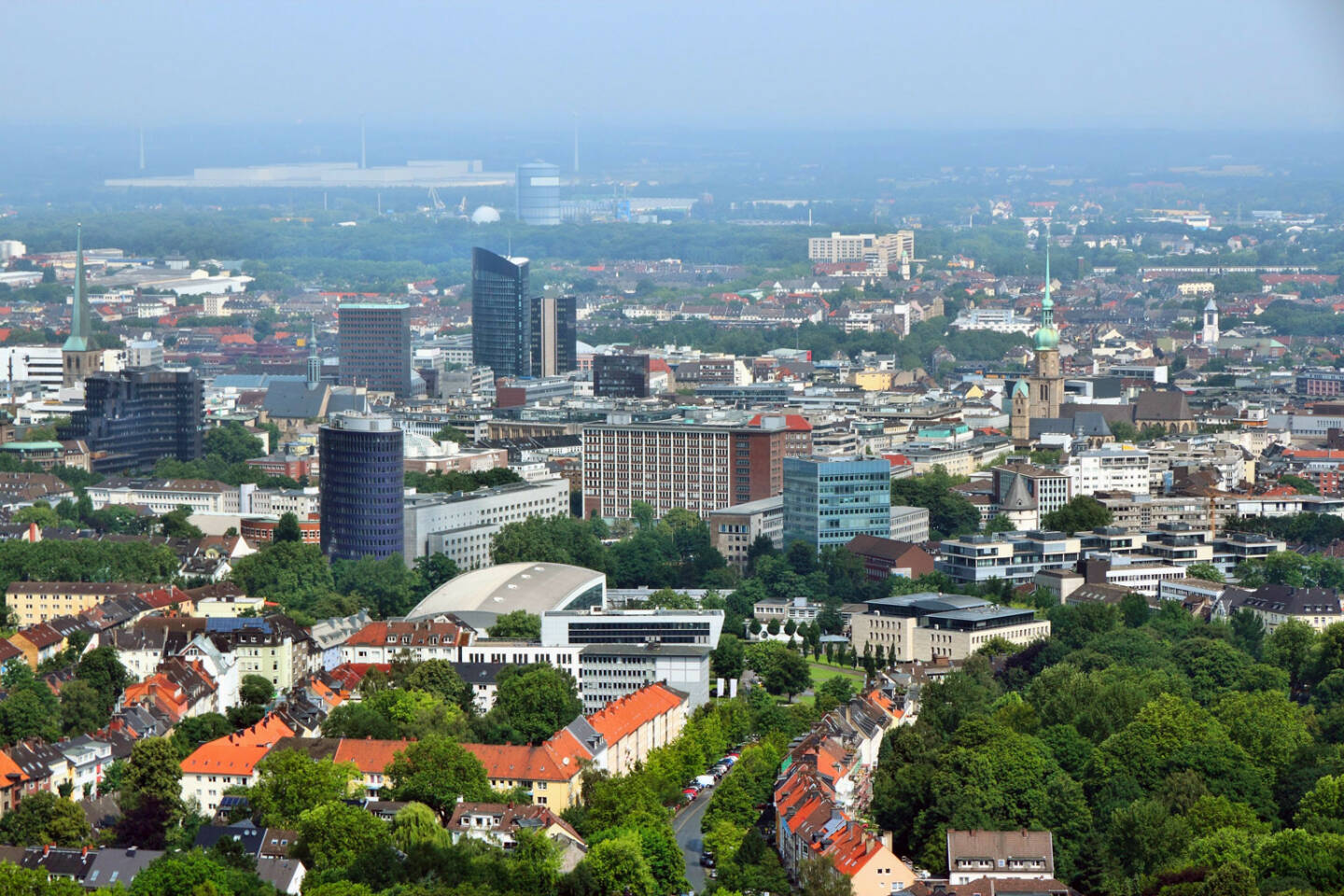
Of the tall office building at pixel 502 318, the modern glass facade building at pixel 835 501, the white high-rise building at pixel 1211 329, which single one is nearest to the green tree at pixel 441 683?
the modern glass facade building at pixel 835 501

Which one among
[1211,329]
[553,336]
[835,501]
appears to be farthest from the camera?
[1211,329]

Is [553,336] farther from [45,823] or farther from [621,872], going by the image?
[621,872]

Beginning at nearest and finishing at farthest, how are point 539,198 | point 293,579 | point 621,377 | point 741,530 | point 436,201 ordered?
point 293,579, point 741,530, point 621,377, point 539,198, point 436,201

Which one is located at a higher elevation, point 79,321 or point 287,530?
point 79,321

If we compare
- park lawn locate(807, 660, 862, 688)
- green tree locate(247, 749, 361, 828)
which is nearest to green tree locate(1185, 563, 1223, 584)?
park lawn locate(807, 660, 862, 688)

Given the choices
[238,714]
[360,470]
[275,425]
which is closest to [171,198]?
[275,425]

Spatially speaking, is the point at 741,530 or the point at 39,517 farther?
the point at 39,517

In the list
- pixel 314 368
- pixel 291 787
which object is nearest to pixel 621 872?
pixel 291 787
